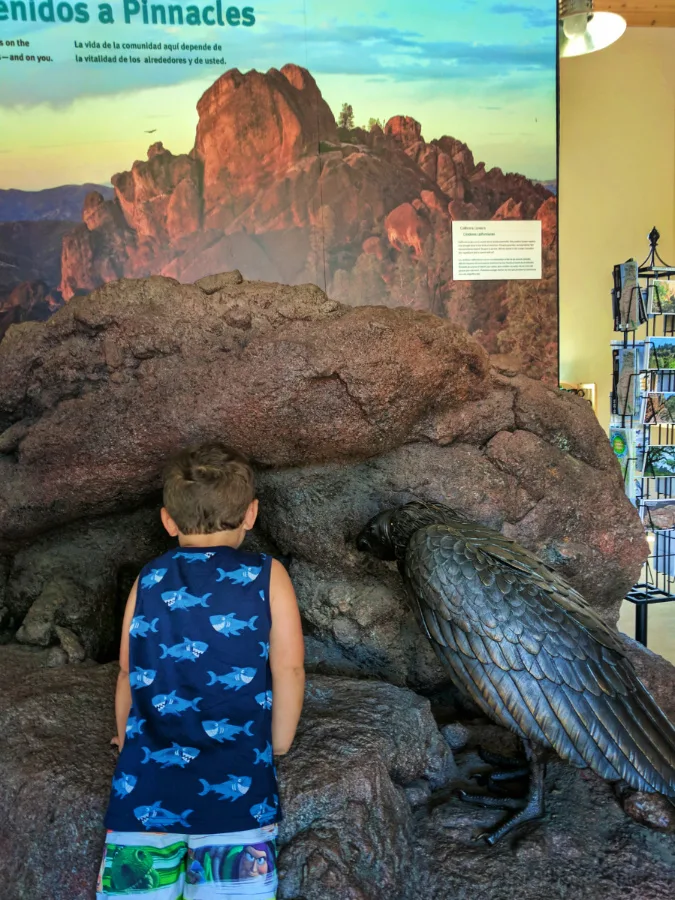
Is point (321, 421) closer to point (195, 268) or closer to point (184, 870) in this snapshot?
point (184, 870)

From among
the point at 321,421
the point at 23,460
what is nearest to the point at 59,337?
the point at 23,460

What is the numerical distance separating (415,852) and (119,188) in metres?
3.91

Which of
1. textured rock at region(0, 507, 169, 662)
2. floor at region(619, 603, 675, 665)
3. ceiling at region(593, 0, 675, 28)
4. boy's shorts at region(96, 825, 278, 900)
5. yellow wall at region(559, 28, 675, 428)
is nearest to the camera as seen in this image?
boy's shorts at region(96, 825, 278, 900)

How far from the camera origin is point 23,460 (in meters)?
2.26

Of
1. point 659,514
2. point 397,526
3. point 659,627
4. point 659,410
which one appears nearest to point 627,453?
point 659,410

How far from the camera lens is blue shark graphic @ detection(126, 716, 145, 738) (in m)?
1.37

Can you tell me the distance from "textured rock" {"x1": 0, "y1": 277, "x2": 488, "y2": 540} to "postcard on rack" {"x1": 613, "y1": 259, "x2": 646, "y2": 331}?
2.16m

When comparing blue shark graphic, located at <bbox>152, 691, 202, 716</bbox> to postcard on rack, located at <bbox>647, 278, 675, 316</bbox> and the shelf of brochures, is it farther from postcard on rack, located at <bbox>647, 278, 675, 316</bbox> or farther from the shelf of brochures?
postcard on rack, located at <bbox>647, 278, 675, 316</bbox>

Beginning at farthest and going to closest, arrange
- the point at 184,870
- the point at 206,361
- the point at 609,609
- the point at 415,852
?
the point at 609,609, the point at 206,361, the point at 415,852, the point at 184,870

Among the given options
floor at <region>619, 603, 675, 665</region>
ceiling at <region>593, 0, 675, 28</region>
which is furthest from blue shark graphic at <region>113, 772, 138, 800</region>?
ceiling at <region>593, 0, 675, 28</region>

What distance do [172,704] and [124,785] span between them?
18 centimetres

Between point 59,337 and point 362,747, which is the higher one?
point 59,337

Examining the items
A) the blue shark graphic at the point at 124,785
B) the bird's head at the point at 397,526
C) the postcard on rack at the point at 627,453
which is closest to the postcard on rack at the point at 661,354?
the postcard on rack at the point at 627,453

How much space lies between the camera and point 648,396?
13.1 ft
